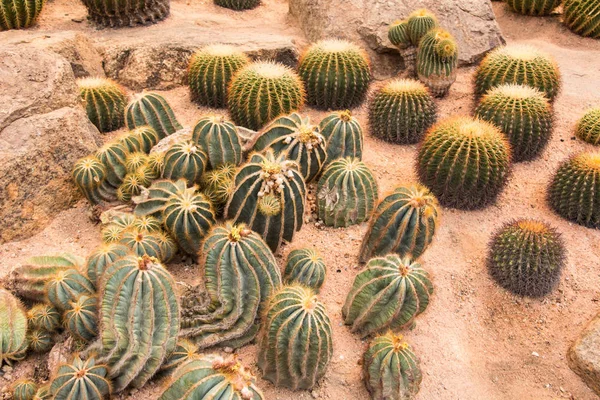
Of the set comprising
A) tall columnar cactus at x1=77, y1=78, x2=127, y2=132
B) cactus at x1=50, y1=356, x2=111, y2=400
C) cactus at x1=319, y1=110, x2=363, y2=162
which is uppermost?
cactus at x1=319, y1=110, x2=363, y2=162

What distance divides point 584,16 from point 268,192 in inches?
315

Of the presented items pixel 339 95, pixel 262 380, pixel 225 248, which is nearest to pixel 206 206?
pixel 225 248

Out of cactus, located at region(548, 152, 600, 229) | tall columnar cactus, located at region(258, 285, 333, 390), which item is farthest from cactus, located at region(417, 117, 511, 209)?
tall columnar cactus, located at region(258, 285, 333, 390)

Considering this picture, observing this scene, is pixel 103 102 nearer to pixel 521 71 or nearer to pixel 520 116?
pixel 520 116

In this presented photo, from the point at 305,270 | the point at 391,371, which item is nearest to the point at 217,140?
the point at 305,270

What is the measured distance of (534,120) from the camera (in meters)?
6.39

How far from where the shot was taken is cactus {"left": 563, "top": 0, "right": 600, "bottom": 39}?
32.7ft

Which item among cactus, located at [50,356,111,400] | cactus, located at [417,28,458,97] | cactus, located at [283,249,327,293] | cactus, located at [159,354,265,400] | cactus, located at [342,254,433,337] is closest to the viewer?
cactus, located at [159,354,265,400]

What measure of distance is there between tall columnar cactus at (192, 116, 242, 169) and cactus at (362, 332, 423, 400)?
229 centimetres

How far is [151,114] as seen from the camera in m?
6.14

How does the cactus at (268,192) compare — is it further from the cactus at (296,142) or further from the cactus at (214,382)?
the cactus at (214,382)

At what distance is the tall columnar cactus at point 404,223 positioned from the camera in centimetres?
467

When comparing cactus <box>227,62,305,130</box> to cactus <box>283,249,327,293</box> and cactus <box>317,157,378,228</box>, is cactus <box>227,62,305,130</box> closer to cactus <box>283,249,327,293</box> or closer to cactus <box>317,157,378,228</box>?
cactus <box>317,157,378,228</box>

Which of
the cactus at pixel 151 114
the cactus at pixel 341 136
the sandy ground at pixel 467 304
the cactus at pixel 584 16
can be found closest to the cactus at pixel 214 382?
the sandy ground at pixel 467 304
